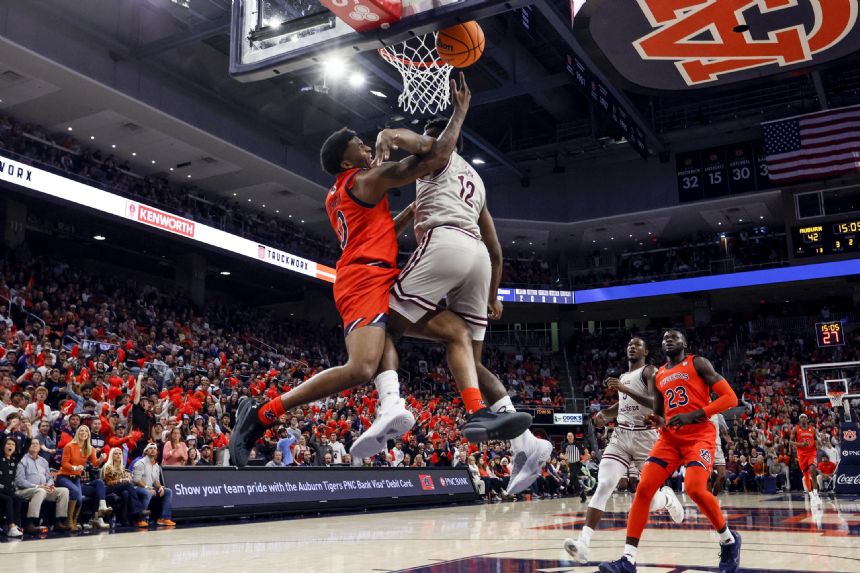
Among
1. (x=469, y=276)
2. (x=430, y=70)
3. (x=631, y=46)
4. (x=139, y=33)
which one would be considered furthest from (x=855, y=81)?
(x=469, y=276)

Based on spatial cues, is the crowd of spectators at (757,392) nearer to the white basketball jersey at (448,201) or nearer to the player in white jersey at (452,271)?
the player in white jersey at (452,271)

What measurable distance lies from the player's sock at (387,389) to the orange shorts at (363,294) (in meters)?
0.24

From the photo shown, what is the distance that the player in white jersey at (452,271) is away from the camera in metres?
3.29

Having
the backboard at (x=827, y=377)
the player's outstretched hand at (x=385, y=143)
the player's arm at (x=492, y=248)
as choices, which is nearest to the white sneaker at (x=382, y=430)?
the player's arm at (x=492, y=248)

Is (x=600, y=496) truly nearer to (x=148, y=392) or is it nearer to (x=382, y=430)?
(x=382, y=430)

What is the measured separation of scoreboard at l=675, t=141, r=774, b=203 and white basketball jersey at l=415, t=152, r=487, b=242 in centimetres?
2609

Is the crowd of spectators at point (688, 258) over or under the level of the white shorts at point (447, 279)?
over

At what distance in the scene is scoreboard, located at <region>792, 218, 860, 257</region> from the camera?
19.0 metres

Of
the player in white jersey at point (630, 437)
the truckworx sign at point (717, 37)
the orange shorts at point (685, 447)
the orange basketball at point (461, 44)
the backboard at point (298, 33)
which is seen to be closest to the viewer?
the orange basketball at point (461, 44)

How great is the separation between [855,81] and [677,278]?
10.3 metres

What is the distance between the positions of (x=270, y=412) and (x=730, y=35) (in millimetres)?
7603

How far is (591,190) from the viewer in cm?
3184

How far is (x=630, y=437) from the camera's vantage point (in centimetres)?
729

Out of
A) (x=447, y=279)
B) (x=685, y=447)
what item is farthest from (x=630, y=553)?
(x=447, y=279)
